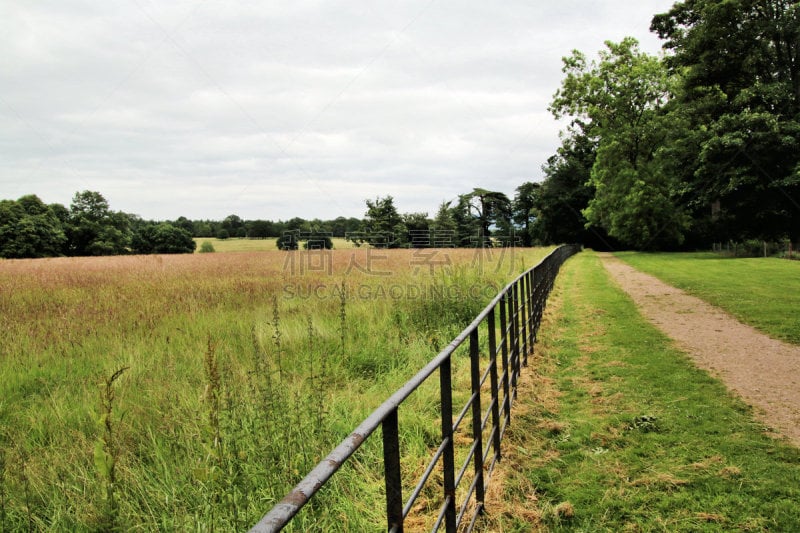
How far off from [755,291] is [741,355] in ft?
24.8

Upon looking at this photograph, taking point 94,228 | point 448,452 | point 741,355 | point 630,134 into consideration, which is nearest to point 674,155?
point 630,134

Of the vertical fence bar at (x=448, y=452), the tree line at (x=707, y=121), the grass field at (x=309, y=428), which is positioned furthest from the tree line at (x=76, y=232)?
the vertical fence bar at (x=448, y=452)

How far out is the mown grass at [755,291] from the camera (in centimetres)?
834

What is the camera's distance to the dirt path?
15.1ft

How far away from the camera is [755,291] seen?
40.0 feet

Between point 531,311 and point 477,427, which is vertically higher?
point 531,311

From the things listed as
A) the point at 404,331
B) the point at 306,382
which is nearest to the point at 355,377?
the point at 306,382

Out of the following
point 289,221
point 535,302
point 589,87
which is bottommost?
point 535,302

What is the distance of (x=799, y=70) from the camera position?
23.0 meters

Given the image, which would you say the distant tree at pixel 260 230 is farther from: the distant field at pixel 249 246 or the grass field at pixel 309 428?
the grass field at pixel 309 428

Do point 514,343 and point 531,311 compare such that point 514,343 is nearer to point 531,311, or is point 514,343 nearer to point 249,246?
point 531,311

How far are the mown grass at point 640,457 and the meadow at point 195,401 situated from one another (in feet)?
3.32

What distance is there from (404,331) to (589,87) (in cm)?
3800

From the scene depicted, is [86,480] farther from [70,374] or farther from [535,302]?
[535,302]
